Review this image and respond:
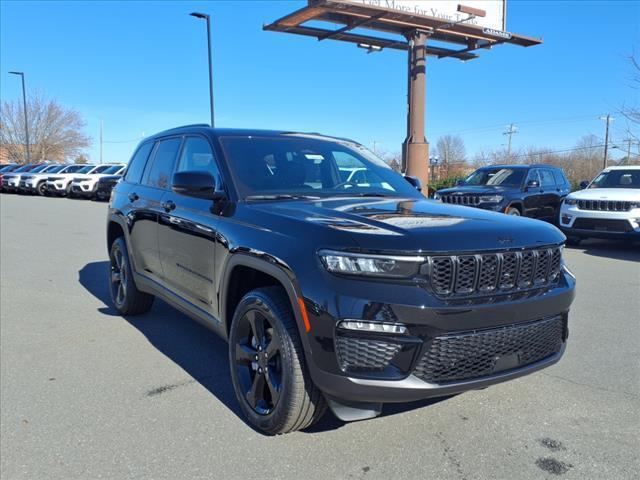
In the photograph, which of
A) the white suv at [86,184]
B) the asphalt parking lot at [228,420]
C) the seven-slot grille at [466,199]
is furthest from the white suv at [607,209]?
the white suv at [86,184]

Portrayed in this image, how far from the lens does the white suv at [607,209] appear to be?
33.1 ft

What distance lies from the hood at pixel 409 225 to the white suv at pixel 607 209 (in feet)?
26.5

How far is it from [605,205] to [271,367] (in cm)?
956

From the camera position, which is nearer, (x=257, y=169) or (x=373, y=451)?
(x=373, y=451)

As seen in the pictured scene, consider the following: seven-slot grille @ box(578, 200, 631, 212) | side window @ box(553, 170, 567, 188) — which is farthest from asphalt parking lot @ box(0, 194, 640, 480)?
side window @ box(553, 170, 567, 188)

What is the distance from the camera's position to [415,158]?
69.4ft

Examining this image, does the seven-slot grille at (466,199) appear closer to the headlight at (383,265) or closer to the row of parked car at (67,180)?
the headlight at (383,265)

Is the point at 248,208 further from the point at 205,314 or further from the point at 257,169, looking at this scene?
the point at 205,314

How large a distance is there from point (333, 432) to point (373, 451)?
0.31 m

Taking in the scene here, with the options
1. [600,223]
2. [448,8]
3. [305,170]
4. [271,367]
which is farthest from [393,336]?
[448,8]

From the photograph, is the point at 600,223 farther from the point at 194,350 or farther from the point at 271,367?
the point at 271,367

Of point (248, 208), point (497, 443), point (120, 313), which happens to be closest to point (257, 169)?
point (248, 208)

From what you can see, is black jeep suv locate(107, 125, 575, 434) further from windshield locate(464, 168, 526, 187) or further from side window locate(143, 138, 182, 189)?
windshield locate(464, 168, 526, 187)

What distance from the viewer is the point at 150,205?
4.80 m
